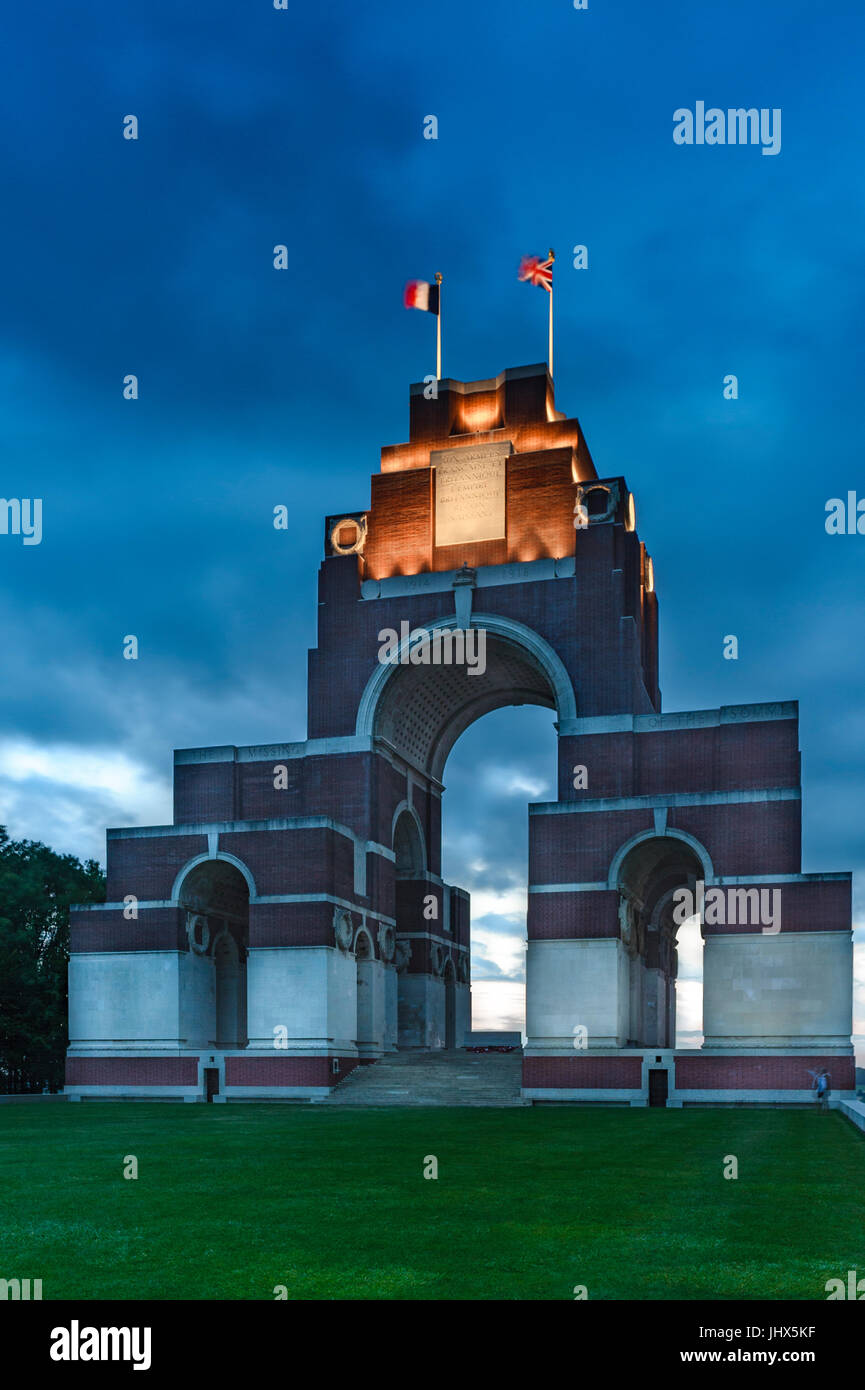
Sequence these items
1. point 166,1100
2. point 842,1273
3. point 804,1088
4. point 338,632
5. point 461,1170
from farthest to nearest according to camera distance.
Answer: point 338,632, point 166,1100, point 804,1088, point 461,1170, point 842,1273

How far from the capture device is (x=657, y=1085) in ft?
132

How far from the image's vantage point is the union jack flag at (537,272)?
55.2 metres

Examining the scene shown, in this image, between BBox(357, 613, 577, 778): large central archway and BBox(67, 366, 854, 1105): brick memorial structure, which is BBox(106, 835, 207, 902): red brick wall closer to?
BBox(67, 366, 854, 1105): brick memorial structure

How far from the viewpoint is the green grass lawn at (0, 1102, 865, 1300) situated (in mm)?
10445

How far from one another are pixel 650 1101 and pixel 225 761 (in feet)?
68.7

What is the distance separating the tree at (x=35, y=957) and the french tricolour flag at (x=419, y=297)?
29.4 m

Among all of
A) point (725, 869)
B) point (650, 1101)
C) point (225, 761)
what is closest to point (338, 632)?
point (225, 761)

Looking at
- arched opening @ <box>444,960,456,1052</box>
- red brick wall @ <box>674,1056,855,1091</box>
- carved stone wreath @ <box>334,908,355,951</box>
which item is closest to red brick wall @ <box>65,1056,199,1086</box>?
carved stone wreath @ <box>334,908,355,951</box>

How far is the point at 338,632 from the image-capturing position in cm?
5069

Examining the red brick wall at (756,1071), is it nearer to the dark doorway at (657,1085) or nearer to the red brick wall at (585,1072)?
the dark doorway at (657,1085)

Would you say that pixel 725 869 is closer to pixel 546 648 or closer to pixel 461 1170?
pixel 546 648

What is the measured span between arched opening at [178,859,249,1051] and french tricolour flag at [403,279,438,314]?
25406mm

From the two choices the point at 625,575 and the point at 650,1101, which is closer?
the point at 650,1101

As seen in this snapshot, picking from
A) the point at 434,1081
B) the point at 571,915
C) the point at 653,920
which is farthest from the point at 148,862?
the point at 653,920
